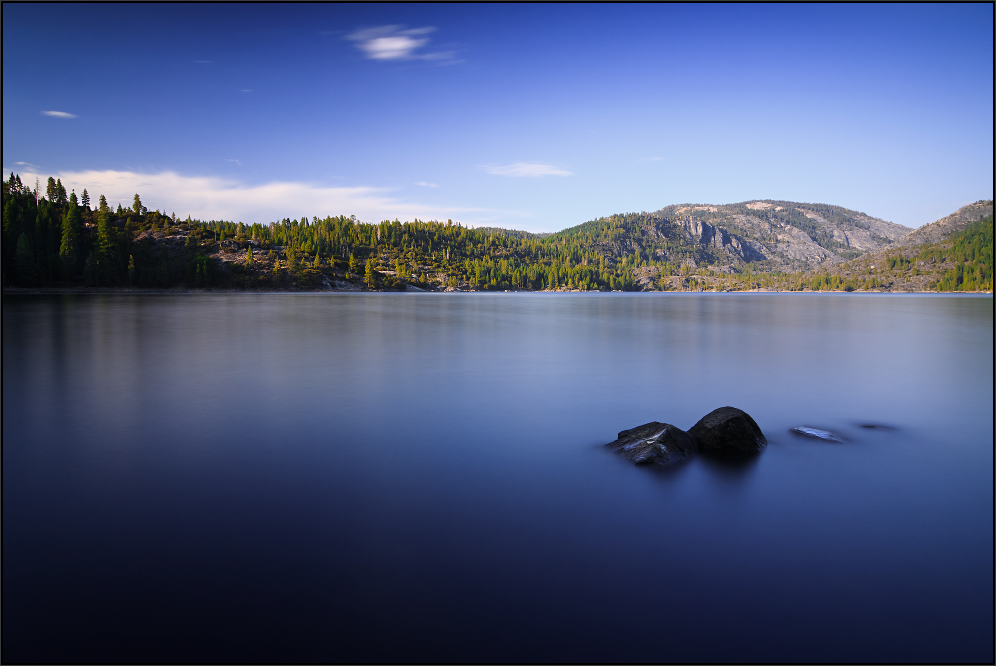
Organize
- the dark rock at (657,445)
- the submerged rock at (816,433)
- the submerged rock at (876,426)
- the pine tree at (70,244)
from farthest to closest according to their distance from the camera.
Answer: the pine tree at (70,244), the submerged rock at (876,426), the submerged rock at (816,433), the dark rock at (657,445)

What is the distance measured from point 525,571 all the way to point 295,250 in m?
200

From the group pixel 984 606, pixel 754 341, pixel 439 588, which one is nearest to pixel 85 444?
pixel 439 588

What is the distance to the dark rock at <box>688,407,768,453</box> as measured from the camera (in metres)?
9.72

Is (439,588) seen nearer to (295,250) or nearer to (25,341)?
(25,341)

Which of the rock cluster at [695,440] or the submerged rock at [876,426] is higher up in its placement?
the rock cluster at [695,440]

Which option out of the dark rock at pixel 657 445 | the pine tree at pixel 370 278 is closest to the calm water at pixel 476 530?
the dark rock at pixel 657 445

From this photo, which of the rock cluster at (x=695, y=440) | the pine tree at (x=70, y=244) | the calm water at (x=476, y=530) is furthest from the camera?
the pine tree at (x=70, y=244)

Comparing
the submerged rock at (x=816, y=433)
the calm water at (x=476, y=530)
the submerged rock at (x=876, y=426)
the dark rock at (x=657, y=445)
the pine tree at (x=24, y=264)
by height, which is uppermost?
the pine tree at (x=24, y=264)

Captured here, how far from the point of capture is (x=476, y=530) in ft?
22.1

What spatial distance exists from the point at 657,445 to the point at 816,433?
4671 millimetres

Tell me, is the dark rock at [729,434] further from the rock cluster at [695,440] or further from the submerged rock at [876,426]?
the submerged rock at [876,426]

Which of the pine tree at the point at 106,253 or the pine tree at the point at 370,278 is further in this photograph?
the pine tree at the point at 370,278

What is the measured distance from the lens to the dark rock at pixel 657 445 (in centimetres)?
907

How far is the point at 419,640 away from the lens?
4.68 m
